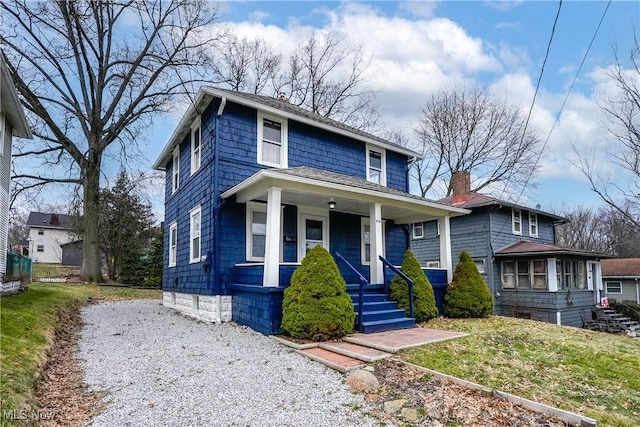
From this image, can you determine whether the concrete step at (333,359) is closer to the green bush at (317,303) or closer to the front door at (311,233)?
the green bush at (317,303)

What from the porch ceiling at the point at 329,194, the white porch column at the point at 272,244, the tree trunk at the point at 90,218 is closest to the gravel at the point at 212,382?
the white porch column at the point at 272,244

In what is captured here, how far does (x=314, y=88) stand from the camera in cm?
2631

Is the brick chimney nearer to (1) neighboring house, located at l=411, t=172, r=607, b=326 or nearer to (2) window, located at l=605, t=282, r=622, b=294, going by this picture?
(1) neighboring house, located at l=411, t=172, r=607, b=326

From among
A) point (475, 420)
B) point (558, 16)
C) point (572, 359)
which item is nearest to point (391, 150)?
point (558, 16)

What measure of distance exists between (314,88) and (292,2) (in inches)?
605

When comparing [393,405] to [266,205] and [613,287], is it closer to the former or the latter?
[266,205]

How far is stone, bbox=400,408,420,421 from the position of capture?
12.0 ft

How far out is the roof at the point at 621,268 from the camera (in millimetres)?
23875

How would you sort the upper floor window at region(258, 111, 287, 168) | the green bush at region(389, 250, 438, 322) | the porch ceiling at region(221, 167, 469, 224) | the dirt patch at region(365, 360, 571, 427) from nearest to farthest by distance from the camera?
the dirt patch at region(365, 360, 571, 427) < the porch ceiling at region(221, 167, 469, 224) < the green bush at region(389, 250, 438, 322) < the upper floor window at region(258, 111, 287, 168)

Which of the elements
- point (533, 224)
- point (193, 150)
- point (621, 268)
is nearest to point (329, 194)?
point (193, 150)

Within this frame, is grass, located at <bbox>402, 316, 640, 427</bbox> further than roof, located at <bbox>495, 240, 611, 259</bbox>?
No

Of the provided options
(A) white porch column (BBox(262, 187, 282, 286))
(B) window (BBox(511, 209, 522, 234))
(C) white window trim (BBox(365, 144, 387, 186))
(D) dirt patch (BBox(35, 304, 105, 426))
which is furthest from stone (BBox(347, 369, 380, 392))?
(B) window (BBox(511, 209, 522, 234))

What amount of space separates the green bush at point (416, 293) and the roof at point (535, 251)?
998cm

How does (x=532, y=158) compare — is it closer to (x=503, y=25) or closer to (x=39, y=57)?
(x=503, y=25)
